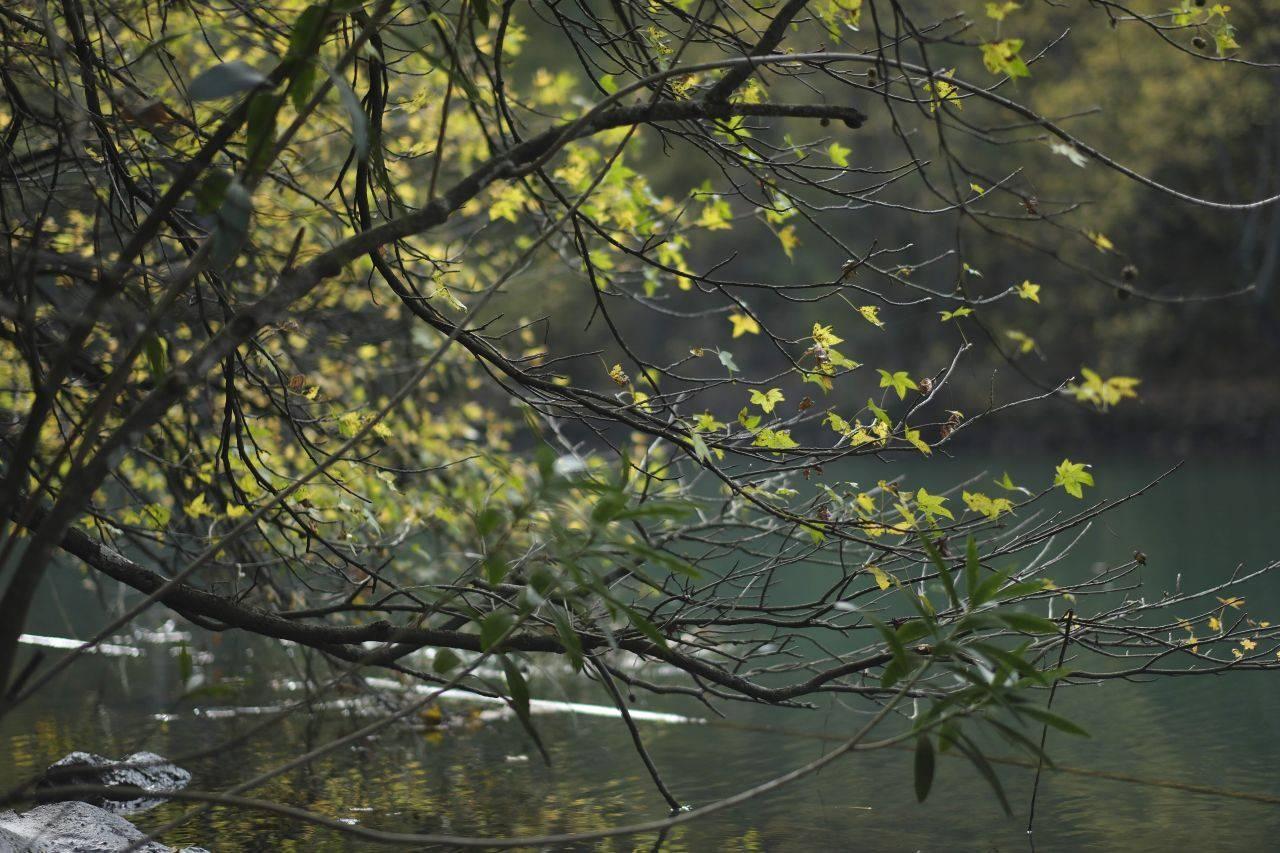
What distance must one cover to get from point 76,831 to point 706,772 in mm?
2707

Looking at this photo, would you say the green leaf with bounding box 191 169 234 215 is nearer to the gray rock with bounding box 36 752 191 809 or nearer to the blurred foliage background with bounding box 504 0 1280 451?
the gray rock with bounding box 36 752 191 809

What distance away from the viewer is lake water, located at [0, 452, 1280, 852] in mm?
4691

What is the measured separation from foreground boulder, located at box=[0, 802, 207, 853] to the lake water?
316mm

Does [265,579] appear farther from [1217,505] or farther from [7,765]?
[1217,505]

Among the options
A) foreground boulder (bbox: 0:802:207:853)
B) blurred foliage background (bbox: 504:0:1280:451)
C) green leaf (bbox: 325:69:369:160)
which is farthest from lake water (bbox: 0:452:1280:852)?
blurred foliage background (bbox: 504:0:1280:451)

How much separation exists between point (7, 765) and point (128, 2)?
3.55 metres

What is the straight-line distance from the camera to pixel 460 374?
877cm

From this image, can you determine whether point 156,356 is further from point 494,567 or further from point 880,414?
point 880,414

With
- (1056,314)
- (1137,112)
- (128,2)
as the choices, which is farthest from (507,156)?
(1056,314)

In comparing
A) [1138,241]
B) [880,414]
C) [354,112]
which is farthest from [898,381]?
[1138,241]

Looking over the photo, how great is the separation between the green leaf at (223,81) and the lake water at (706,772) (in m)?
1.87

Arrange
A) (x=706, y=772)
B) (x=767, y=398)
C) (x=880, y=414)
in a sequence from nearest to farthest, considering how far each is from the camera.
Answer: (x=880, y=414) → (x=767, y=398) → (x=706, y=772)

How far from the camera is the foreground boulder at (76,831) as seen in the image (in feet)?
13.1

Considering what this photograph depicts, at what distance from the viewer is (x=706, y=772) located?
5.81 meters
